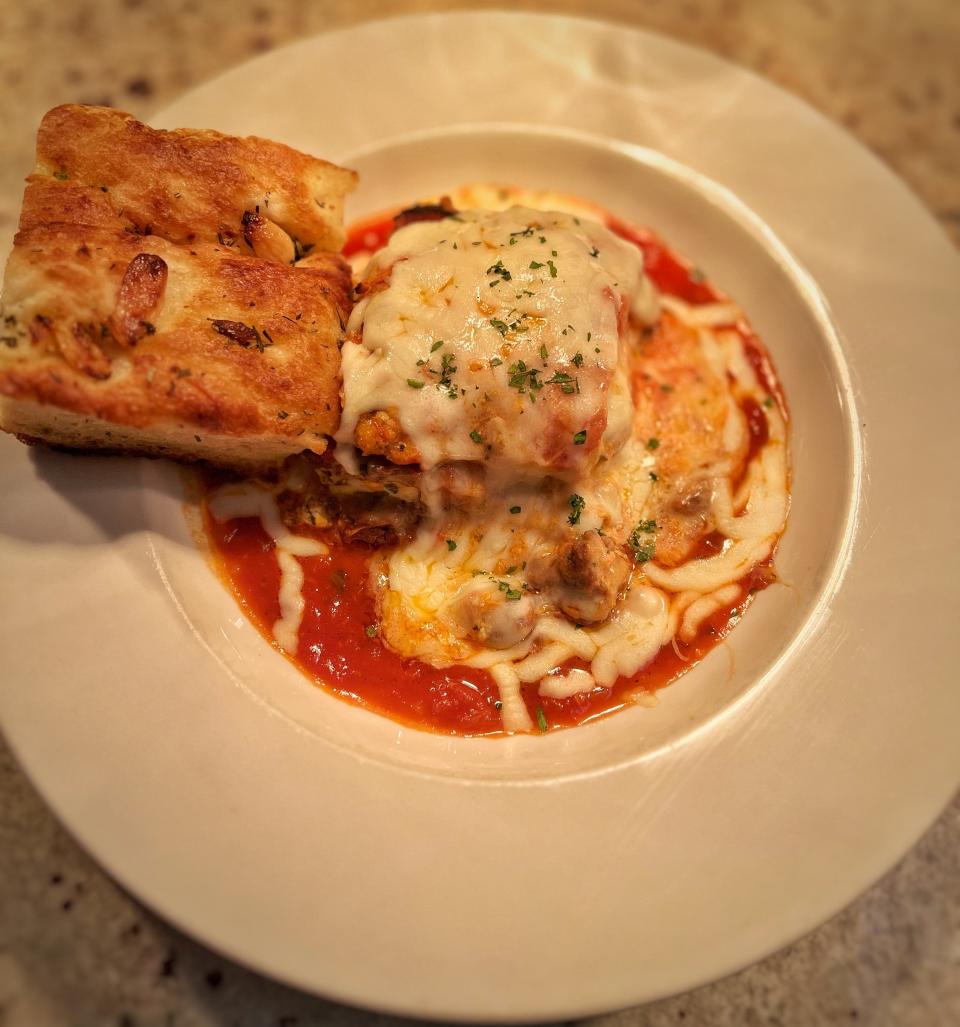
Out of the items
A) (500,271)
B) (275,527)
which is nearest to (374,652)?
(275,527)

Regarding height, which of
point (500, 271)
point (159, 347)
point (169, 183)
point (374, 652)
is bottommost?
point (374, 652)

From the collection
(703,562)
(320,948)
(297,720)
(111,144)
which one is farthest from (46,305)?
(703,562)

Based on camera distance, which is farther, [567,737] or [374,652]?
[374,652]

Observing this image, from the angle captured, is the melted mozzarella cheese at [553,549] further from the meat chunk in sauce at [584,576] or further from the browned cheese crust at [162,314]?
the browned cheese crust at [162,314]

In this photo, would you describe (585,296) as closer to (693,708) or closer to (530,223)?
(530,223)

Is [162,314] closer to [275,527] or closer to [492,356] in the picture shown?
[275,527]

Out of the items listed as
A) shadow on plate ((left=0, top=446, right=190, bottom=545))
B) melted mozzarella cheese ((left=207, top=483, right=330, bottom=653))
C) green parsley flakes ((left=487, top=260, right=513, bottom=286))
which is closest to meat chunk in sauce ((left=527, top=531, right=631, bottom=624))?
melted mozzarella cheese ((left=207, top=483, right=330, bottom=653))
